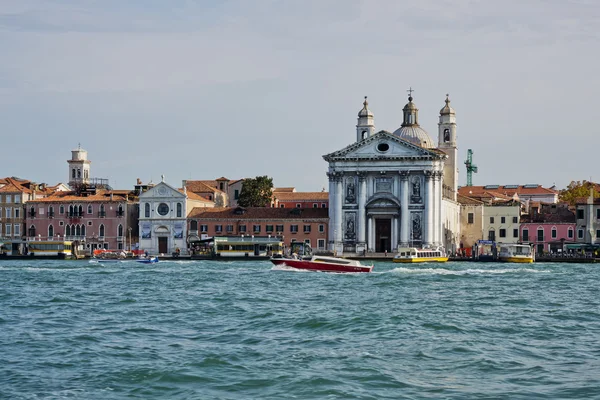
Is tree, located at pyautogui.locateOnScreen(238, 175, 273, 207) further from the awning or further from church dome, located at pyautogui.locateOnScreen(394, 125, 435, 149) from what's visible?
the awning

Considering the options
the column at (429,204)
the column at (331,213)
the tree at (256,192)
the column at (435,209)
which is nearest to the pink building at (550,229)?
the column at (435,209)

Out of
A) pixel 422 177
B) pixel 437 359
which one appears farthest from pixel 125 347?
pixel 422 177

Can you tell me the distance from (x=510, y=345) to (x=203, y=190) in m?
67.3

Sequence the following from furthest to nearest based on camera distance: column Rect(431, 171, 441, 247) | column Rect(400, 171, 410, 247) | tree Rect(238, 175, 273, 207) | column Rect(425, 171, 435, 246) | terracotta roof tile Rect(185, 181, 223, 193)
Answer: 1. terracotta roof tile Rect(185, 181, 223, 193)
2. tree Rect(238, 175, 273, 207)
3. column Rect(400, 171, 410, 247)
4. column Rect(431, 171, 441, 247)
5. column Rect(425, 171, 435, 246)

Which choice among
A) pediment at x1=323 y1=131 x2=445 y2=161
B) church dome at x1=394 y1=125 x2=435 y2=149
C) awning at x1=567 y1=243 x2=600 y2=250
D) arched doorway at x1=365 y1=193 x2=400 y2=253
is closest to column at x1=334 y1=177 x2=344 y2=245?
pediment at x1=323 y1=131 x2=445 y2=161

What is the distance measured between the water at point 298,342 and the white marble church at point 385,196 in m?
33.1

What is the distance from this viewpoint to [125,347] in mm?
22172

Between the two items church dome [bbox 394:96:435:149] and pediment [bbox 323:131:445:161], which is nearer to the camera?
pediment [bbox 323:131:445:161]

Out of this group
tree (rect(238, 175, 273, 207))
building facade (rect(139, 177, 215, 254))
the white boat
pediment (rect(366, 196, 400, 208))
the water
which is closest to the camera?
the water

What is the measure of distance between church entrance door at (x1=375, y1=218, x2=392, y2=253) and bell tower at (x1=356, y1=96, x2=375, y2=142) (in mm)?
10445

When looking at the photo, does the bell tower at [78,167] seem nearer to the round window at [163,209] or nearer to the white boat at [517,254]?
the round window at [163,209]

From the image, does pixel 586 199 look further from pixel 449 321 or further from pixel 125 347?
pixel 125 347

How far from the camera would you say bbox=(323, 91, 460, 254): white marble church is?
74.2 metres

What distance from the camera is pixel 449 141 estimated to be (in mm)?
86375
